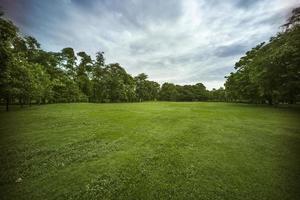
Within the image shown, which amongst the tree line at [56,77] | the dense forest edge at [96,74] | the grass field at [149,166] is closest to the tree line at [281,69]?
the dense forest edge at [96,74]

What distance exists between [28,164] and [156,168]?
483cm

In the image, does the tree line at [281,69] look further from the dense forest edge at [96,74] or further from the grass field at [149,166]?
the grass field at [149,166]

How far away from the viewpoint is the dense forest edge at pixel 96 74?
14977 mm

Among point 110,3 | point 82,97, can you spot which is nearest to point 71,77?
point 82,97

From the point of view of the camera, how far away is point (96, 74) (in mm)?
51125

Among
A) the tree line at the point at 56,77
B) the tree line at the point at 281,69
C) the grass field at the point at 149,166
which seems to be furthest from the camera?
the tree line at the point at 56,77

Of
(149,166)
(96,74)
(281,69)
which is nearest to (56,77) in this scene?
(96,74)

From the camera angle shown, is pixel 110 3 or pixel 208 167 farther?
pixel 110 3

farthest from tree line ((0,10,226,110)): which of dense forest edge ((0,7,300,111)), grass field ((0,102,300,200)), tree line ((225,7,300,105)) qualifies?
tree line ((225,7,300,105))

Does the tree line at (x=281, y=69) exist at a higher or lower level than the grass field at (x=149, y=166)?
higher

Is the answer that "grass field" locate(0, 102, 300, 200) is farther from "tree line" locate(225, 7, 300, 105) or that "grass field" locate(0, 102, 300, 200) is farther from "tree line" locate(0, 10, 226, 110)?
"tree line" locate(225, 7, 300, 105)

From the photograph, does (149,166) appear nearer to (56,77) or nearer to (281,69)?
(281,69)

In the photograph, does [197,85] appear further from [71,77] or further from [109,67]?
[71,77]

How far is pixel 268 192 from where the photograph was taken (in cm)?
436
